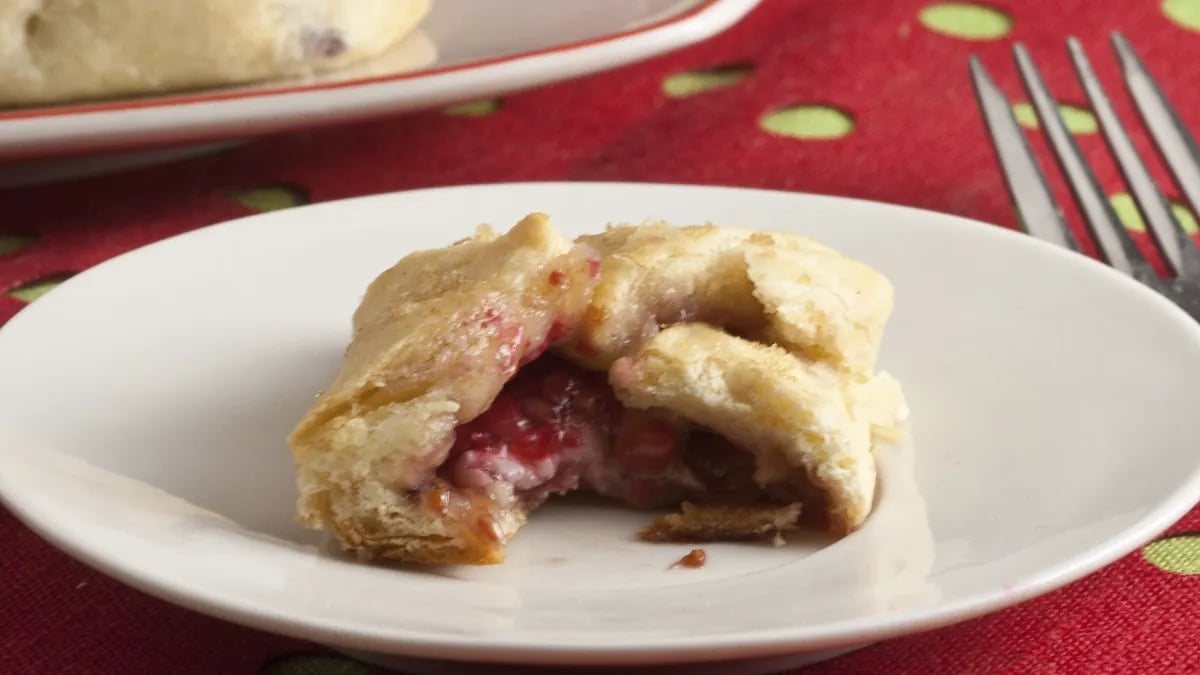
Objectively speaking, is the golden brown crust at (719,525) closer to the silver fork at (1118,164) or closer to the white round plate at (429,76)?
the silver fork at (1118,164)

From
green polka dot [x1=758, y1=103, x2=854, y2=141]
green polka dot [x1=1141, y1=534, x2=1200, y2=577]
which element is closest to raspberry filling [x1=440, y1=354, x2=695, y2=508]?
green polka dot [x1=1141, y1=534, x2=1200, y2=577]

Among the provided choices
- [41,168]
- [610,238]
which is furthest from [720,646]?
[41,168]

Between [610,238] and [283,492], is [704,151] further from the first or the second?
[283,492]

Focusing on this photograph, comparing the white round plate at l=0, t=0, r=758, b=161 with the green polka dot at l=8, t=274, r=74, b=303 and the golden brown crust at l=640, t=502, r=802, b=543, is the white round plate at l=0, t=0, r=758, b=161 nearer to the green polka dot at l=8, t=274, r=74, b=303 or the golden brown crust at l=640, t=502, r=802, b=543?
the green polka dot at l=8, t=274, r=74, b=303

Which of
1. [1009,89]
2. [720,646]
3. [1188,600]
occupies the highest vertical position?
[720,646]

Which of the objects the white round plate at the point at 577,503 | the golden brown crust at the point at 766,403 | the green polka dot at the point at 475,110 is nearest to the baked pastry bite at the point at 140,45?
the green polka dot at the point at 475,110

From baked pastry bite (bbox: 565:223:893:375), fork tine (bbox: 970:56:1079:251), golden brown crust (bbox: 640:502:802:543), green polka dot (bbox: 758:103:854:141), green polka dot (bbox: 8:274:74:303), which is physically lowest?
green polka dot (bbox: 758:103:854:141)

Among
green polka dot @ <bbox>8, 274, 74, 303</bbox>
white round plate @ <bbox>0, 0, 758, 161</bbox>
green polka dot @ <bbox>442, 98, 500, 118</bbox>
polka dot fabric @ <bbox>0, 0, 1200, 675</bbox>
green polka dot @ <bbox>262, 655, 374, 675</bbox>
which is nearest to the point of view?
green polka dot @ <bbox>262, 655, 374, 675</bbox>
